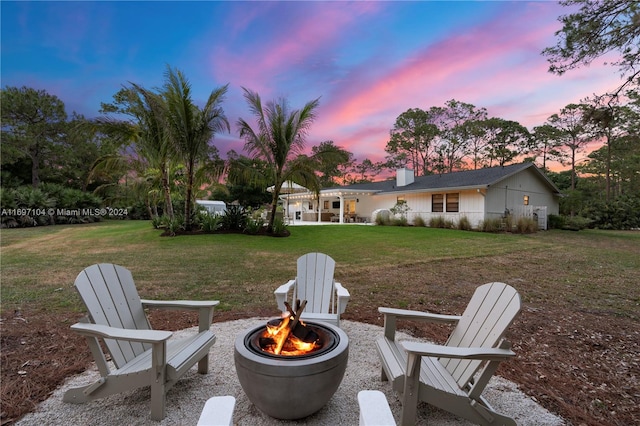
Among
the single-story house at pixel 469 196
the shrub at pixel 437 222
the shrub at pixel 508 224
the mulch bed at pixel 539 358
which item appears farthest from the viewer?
the shrub at pixel 437 222

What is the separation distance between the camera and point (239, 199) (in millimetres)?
33156

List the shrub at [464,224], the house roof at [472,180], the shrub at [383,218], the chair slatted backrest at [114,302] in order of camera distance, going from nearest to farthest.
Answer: the chair slatted backrest at [114,302] < the shrub at [464,224] < the house roof at [472,180] < the shrub at [383,218]

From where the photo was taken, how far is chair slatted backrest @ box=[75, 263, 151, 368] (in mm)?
2041

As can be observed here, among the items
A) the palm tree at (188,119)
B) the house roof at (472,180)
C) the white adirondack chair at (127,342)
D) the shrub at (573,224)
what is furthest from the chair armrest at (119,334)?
the shrub at (573,224)

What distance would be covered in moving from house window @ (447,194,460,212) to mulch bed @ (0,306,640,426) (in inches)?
560

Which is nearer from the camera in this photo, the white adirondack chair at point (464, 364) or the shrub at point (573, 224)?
the white adirondack chair at point (464, 364)

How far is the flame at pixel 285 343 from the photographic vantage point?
1.94 metres

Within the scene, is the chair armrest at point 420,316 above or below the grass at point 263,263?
above

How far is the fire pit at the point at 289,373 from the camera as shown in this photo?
67.1 inches

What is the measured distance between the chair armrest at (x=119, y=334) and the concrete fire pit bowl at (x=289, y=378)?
1.61 ft

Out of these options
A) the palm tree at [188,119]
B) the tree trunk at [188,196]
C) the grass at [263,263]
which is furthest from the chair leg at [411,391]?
the tree trunk at [188,196]

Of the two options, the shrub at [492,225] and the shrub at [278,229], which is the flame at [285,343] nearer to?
the shrub at [278,229]

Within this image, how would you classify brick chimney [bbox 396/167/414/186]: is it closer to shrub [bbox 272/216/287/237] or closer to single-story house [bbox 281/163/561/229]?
single-story house [bbox 281/163/561/229]

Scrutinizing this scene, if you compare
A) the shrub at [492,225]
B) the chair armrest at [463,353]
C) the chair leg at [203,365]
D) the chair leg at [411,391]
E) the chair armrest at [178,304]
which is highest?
the shrub at [492,225]
